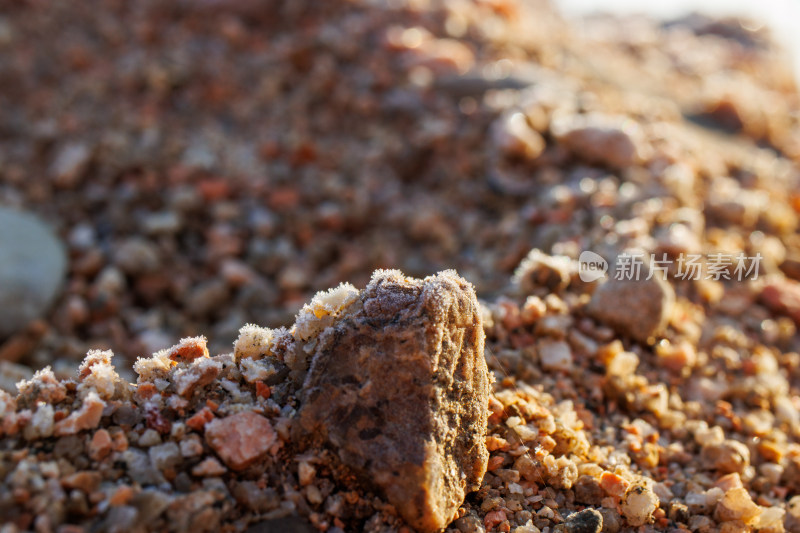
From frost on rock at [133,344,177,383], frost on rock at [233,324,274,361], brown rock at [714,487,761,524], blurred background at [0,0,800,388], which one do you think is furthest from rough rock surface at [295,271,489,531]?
blurred background at [0,0,800,388]

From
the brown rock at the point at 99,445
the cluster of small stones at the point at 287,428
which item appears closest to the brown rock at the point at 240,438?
the cluster of small stones at the point at 287,428

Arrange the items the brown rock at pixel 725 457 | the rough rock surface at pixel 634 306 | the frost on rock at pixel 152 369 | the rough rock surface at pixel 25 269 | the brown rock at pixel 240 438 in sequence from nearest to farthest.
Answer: the brown rock at pixel 240 438 < the frost on rock at pixel 152 369 < the brown rock at pixel 725 457 < the rough rock surface at pixel 634 306 < the rough rock surface at pixel 25 269

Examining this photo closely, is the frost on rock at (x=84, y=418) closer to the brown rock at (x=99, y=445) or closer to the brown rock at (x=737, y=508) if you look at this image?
the brown rock at (x=99, y=445)

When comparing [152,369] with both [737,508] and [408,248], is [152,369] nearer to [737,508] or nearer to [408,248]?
[737,508]

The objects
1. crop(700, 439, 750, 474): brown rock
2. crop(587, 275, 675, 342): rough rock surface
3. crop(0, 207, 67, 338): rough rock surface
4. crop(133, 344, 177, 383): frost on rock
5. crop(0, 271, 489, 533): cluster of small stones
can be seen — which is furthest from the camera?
crop(0, 207, 67, 338): rough rock surface

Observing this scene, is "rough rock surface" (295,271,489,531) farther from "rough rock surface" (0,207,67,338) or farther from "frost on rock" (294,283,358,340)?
"rough rock surface" (0,207,67,338)

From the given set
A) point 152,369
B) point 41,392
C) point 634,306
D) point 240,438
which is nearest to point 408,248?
point 634,306

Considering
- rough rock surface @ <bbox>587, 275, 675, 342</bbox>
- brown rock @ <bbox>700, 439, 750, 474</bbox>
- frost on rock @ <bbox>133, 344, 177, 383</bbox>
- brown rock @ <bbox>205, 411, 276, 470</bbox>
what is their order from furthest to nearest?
rough rock surface @ <bbox>587, 275, 675, 342</bbox> → brown rock @ <bbox>700, 439, 750, 474</bbox> → frost on rock @ <bbox>133, 344, 177, 383</bbox> → brown rock @ <bbox>205, 411, 276, 470</bbox>
